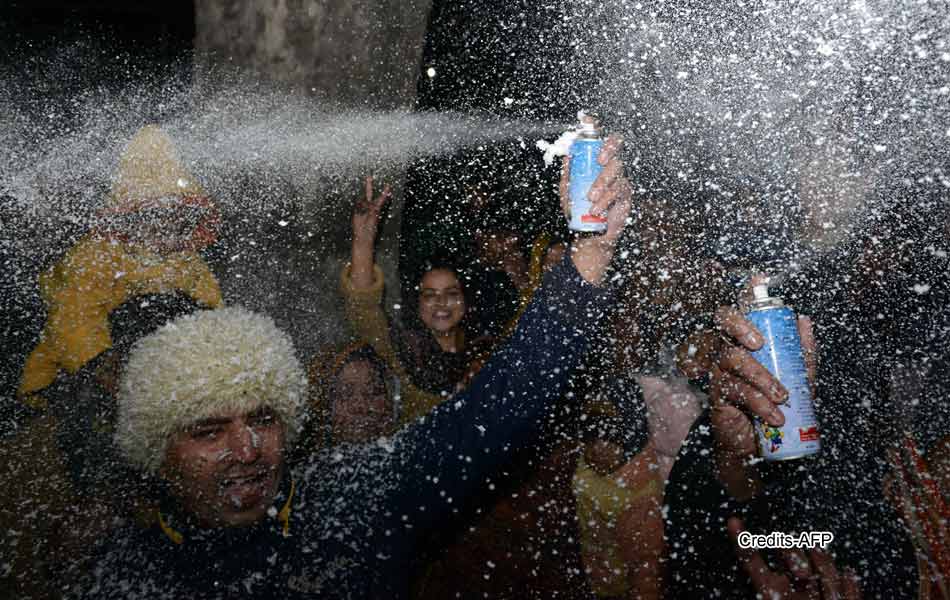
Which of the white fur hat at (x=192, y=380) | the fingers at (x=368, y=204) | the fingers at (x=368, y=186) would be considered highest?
the fingers at (x=368, y=186)

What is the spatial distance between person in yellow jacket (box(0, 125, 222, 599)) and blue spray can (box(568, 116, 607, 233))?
6.95 ft

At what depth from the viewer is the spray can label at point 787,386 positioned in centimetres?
164

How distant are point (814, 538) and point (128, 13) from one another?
5.54 meters

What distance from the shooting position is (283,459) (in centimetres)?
193

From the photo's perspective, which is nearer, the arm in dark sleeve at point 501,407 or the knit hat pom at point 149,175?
the arm in dark sleeve at point 501,407

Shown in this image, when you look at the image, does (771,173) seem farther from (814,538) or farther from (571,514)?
(571,514)

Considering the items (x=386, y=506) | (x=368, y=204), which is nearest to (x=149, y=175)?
(x=368, y=204)

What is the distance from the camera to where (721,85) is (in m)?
3.11

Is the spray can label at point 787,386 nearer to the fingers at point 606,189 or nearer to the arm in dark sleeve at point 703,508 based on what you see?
the arm in dark sleeve at point 703,508

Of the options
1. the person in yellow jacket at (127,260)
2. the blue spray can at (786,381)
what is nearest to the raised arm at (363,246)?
the person in yellow jacket at (127,260)

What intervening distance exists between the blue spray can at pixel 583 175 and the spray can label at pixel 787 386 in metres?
0.60

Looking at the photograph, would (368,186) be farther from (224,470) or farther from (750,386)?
(750,386)

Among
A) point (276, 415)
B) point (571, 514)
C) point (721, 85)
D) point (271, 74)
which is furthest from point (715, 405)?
point (271, 74)

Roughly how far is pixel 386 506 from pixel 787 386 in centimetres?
134
